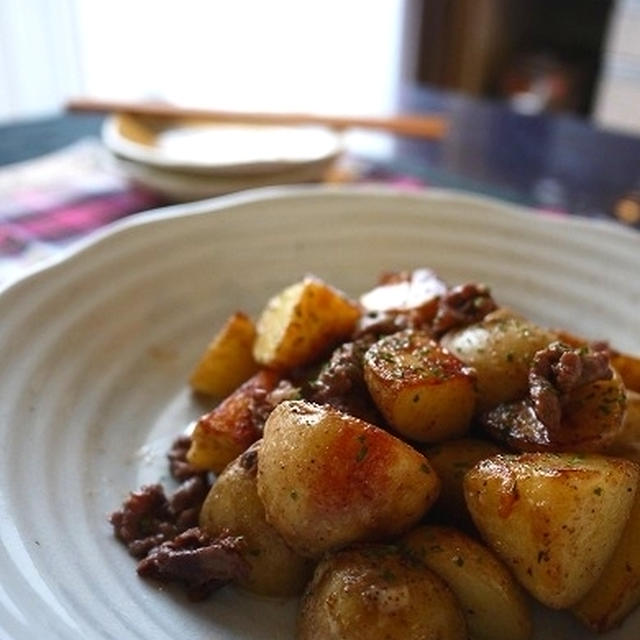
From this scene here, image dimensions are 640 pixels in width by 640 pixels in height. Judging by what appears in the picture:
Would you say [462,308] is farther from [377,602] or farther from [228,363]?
[377,602]

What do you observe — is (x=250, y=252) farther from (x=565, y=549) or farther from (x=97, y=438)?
(x=565, y=549)

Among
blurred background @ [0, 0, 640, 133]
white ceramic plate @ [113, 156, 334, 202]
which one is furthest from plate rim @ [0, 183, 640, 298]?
blurred background @ [0, 0, 640, 133]

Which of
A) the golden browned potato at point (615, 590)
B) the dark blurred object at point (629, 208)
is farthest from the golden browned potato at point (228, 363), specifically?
the dark blurred object at point (629, 208)

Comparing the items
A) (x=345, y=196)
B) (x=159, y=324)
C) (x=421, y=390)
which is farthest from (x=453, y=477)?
(x=345, y=196)

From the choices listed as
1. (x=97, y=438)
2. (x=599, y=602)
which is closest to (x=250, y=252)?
(x=97, y=438)

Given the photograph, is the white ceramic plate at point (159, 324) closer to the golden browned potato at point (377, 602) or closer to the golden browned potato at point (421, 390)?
the golden browned potato at point (377, 602)
